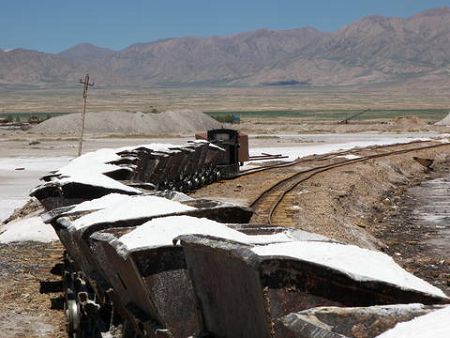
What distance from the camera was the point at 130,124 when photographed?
245ft

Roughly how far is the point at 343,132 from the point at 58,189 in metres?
63.4

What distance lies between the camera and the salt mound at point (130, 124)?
2911 inches

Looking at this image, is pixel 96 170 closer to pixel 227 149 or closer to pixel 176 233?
pixel 176 233

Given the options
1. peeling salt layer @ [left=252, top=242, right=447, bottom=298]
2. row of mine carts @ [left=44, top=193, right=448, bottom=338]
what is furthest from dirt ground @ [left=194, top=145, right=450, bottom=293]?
peeling salt layer @ [left=252, top=242, right=447, bottom=298]

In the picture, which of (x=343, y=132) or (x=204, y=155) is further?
(x=343, y=132)

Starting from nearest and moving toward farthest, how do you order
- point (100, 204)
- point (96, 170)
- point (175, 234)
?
point (175, 234) → point (100, 204) → point (96, 170)

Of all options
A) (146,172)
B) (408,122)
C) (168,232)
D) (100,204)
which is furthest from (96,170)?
(408,122)

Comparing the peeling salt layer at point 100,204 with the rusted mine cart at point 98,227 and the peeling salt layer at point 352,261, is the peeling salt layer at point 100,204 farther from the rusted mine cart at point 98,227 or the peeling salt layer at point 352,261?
the peeling salt layer at point 352,261

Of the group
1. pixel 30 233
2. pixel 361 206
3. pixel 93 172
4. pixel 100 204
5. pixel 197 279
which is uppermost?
pixel 197 279

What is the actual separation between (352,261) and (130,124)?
7056 cm

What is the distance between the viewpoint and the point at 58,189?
12797 mm

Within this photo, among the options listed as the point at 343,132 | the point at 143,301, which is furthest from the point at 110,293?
the point at 343,132

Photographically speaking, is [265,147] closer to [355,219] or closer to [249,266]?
[355,219]

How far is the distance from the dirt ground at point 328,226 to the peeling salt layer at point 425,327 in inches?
272
